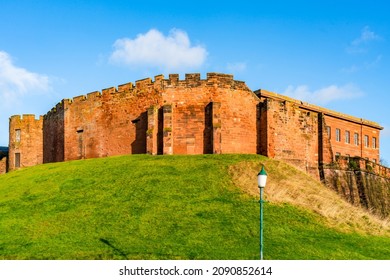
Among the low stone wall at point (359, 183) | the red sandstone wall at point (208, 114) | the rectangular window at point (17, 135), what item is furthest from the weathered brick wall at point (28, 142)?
the low stone wall at point (359, 183)

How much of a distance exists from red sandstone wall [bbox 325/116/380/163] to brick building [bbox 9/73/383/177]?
1634 centimetres

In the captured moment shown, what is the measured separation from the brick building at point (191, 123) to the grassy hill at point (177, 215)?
10.8 ft

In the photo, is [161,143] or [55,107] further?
[55,107]

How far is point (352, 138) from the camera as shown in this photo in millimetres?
56438

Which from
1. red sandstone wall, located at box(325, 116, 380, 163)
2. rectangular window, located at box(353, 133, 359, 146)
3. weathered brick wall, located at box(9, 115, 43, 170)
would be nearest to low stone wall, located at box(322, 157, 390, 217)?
red sandstone wall, located at box(325, 116, 380, 163)

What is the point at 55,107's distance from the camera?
1748 inches

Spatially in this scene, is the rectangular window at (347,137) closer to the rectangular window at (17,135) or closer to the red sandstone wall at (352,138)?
the red sandstone wall at (352,138)

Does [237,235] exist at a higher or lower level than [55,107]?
lower

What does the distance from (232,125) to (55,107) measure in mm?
19049

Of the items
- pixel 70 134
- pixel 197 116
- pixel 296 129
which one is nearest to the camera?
pixel 197 116

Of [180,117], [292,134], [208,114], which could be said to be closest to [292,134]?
[292,134]
